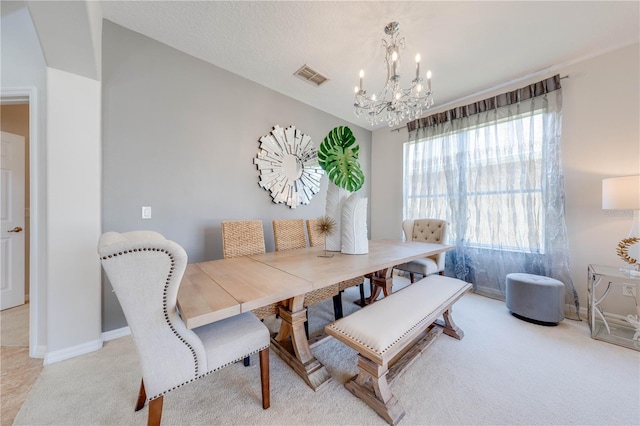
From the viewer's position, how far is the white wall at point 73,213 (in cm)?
161

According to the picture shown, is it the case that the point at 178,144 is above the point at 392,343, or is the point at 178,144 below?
above

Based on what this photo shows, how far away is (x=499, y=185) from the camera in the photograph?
281 centimetres

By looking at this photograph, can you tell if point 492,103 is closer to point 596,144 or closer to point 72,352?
point 596,144

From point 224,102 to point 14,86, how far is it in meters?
1.53

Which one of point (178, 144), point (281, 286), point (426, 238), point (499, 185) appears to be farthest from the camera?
point (426, 238)

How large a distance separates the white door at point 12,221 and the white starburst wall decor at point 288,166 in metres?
2.62

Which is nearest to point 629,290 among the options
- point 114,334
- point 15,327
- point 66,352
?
point 114,334

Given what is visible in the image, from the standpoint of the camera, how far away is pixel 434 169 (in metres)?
3.39

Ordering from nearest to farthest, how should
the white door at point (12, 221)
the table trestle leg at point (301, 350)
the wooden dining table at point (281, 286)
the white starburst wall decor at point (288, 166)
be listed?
the wooden dining table at point (281, 286)
the table trestle leg at point (301, 350)
the white door at point (12, 221)
the white starburst wall decor at point (288, 166)

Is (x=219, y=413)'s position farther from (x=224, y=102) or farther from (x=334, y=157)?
(x=224, y=102)

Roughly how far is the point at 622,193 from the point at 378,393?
2.61 m

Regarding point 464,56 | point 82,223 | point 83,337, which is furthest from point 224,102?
point 464,56

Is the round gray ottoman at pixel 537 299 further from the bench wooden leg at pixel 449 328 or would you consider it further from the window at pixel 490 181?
the bench wooden leg at pixel 449 328

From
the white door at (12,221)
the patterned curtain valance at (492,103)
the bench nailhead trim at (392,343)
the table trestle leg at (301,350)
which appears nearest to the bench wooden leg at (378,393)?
the bench nailhead trim at (392,343)
